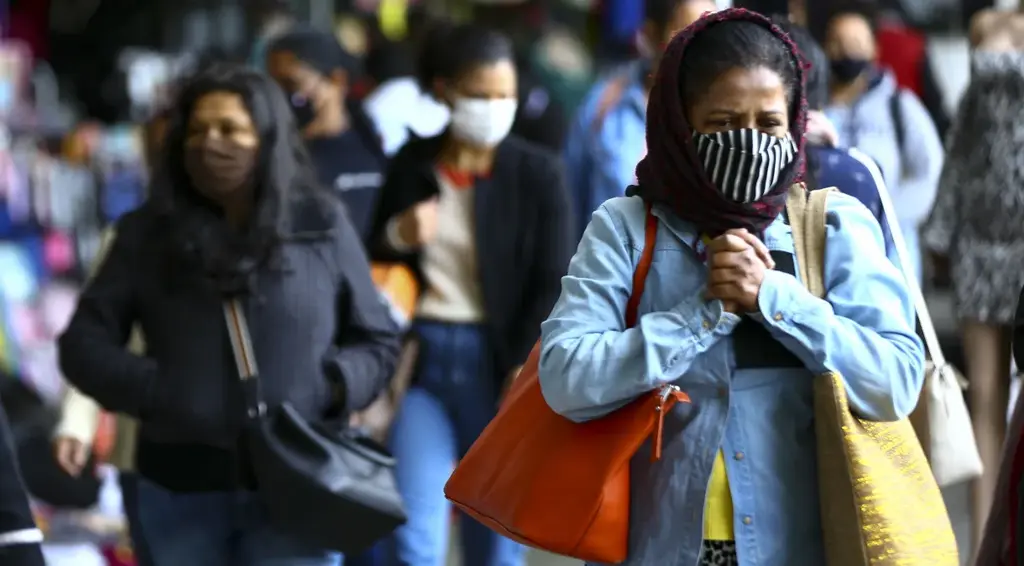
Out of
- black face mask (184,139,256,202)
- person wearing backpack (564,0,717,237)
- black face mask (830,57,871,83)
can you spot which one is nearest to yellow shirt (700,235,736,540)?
black face mask (184,139,256,202)

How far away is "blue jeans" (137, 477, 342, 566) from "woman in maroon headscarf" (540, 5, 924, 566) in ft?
4.87

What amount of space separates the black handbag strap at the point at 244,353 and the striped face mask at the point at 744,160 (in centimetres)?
167

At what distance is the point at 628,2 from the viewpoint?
1257 cm

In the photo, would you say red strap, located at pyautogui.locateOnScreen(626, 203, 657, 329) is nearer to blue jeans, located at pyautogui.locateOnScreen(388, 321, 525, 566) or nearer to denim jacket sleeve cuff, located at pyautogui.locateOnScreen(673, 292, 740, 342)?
denim jacket sleeve cuff, located at pyautogui.locateOnScreen(673, 292, 740, 342)

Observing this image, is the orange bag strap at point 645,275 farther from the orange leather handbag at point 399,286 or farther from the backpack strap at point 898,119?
the backpack strap at point 898,119

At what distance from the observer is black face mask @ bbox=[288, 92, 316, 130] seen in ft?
23.8

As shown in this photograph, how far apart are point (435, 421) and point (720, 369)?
7.79 feet

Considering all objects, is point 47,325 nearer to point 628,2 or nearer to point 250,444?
point 628,2

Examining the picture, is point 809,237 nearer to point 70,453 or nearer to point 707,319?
point 707,319

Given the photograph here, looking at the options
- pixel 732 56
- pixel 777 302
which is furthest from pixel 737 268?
pixel 732 56

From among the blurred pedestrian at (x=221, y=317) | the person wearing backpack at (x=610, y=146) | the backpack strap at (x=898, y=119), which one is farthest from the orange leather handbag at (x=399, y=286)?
the backpack strap at (x=898, y=119)

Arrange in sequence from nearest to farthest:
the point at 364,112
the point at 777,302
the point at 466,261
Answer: the point at 777,302
the point at 466,261
the point at 364,112

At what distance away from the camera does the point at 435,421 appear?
5402 mm

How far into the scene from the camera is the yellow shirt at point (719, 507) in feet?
10.2
